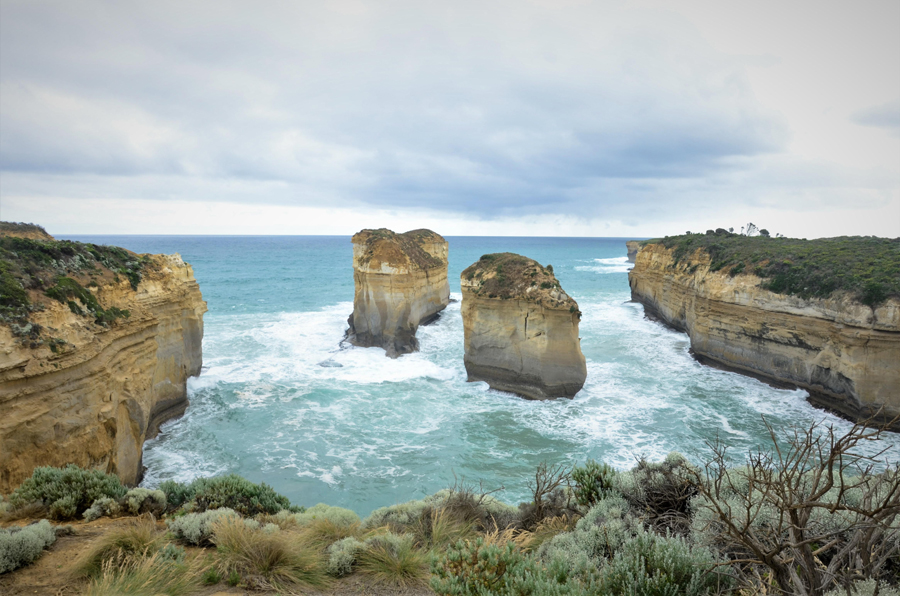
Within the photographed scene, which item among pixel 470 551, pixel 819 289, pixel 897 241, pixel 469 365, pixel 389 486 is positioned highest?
pixel 897 241

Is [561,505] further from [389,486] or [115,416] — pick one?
[115,416]

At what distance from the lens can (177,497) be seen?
Answer: 24.3 ft

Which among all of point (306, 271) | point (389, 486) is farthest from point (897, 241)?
point (306, 271)

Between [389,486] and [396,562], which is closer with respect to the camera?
[396,562]

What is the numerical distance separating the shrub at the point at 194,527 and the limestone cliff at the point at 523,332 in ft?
42.0

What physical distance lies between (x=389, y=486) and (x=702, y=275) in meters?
18.5

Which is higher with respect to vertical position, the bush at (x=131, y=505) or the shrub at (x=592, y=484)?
the shrub at (x=592, y=484)

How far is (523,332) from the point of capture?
1714 centimetres

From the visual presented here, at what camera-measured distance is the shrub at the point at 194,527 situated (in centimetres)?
569

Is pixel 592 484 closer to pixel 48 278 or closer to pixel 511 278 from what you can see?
pixel 511 278

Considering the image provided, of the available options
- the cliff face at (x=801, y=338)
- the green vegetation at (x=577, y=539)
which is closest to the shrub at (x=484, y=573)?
the green vegetation at (x=577, y=539)

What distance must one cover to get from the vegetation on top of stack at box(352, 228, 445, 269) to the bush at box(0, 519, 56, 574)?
1953cm

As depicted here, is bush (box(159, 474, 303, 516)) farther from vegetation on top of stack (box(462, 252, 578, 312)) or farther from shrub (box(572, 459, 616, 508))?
vegetation on top of stack (box(462, 252, 578, 312))

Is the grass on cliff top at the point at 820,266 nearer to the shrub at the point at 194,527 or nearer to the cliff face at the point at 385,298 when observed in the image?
the cliff face at the point at 385,298
